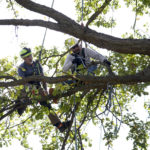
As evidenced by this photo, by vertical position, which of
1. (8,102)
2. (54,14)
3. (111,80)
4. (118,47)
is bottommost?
(8,102)

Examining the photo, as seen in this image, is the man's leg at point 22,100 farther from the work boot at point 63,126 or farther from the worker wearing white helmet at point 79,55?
the work boot at point 63,126

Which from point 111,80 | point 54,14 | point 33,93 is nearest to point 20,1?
point 54,14

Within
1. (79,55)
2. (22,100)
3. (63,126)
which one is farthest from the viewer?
(63,126)

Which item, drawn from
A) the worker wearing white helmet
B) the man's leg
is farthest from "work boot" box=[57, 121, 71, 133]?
the man's leg

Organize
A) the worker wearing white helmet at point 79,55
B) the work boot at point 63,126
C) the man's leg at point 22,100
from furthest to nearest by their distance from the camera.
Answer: the work boot at point 63,126 < the worker wearing white helmet at point 79,55 < the man's leg at point 22,100

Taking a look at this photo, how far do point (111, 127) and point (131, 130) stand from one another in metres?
0.39

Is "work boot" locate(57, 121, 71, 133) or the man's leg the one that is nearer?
the man's leg

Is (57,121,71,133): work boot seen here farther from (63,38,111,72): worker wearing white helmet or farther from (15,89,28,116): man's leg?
(15,89,28,116): man's leg

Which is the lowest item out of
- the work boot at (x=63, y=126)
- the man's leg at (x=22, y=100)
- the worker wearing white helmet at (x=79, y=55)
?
the man's leg at (x=22, y=100)

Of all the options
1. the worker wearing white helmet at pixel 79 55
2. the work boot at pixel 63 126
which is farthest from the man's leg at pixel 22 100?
the work boot at pixel 63 126

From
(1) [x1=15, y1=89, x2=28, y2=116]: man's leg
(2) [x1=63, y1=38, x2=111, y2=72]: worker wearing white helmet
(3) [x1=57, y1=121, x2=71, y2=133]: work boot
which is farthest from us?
(3) [x1=57, y1=121, x2=71, y2=133]: work boot

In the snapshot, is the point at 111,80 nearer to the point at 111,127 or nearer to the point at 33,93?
the point at 33,93

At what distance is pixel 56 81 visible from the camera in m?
3.64

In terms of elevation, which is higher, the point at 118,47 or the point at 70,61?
the point at 70,61
